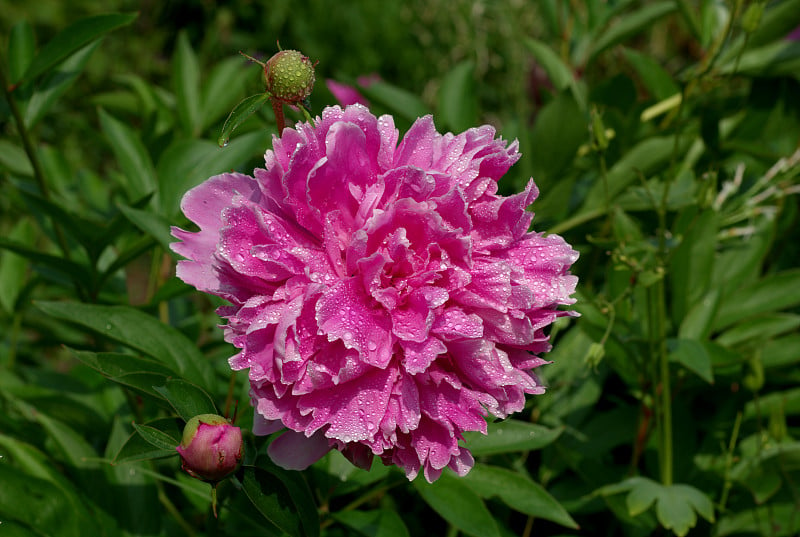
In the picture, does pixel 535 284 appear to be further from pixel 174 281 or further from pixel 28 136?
pixel 28 136

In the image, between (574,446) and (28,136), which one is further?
(574,446)

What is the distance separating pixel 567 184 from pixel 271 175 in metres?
0.73

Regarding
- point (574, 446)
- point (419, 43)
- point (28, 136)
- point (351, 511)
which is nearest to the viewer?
point (351, 511)

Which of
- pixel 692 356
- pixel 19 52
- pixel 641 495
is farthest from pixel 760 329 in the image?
pixel 19 52

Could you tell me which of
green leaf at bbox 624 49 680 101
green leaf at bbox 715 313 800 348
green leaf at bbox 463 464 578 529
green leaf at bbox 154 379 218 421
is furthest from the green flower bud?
green leaf at bbox 624 49 680 101

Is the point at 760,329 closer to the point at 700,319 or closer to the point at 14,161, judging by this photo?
the point at 700,319

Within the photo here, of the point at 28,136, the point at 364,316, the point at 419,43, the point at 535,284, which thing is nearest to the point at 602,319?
the point at 535,284

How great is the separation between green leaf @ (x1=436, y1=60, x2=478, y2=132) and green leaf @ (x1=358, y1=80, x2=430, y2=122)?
0.04 meters

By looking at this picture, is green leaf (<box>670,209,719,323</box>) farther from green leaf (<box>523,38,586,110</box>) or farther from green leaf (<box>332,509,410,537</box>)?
green leaf (<box>332,509,410,537</box>)

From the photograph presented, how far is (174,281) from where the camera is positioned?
3.47ft

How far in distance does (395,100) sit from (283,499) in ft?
2.86

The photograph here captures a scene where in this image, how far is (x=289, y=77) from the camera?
0.70 metres

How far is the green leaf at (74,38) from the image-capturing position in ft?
3.46

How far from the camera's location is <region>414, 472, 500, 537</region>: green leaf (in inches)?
35.0
